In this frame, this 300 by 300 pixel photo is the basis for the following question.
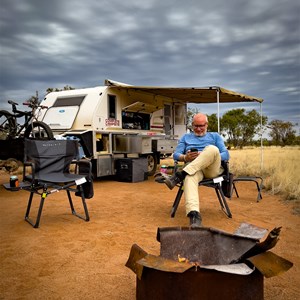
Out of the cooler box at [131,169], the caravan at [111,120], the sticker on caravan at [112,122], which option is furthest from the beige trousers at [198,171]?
the sticker on caravan at [112,122]

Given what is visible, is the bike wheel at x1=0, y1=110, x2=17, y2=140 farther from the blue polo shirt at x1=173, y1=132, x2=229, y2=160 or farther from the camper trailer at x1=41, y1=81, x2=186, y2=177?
the blue polo shirt at x1=173, y1=132, x2=229, y2=160

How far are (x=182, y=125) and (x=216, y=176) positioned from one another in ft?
24.0

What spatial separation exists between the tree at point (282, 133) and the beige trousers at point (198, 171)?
3199 cm

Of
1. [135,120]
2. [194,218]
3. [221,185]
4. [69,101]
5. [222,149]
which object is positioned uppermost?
[69,101]

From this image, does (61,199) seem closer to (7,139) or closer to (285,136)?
(7,139)

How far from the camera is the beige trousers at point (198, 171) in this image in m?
3.26

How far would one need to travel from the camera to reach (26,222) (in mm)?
3945

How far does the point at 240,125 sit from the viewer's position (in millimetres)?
32781

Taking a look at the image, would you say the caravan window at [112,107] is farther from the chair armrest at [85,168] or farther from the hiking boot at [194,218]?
the hiking boot at [194,218]

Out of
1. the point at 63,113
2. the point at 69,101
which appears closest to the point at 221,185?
the point at 63,113

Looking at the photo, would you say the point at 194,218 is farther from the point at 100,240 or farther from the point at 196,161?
the point at 100,240

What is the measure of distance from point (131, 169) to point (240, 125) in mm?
26743

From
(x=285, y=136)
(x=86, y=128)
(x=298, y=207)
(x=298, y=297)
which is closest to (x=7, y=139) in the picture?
(x=86, y=128)

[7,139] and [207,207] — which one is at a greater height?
[7,139]
